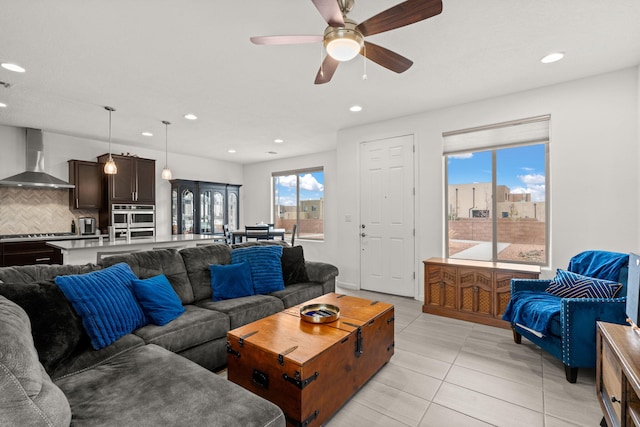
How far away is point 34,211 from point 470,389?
6664mm

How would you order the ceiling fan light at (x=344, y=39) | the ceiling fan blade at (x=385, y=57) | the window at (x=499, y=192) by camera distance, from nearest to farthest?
1. the ceiling fan light at (x=344, y=39)
2. the ceiling fan blade at (x=385, y=57)
3. the window at (x=499, y=192)

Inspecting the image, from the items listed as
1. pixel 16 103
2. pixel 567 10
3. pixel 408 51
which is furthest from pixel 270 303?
pixel 16 103

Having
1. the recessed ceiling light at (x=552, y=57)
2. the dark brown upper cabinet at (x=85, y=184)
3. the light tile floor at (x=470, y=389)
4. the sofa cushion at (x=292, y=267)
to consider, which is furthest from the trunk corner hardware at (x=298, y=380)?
the dark brown upper cabinet at (x=85, y=184)

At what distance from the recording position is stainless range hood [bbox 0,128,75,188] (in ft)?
15.4

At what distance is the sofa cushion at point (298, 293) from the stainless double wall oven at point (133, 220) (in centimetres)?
398

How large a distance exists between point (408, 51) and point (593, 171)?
7.70 ft

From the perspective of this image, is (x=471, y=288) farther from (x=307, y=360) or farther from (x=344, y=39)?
(x=344, y=39)

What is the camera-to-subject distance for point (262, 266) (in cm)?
321

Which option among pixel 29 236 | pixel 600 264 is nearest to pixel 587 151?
pixel 600 264

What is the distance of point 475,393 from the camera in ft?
6.84

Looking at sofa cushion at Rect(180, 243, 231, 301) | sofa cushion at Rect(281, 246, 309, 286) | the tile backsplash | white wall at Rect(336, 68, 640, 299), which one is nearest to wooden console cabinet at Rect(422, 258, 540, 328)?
white wall at Rect(336, 68, 640, 299)

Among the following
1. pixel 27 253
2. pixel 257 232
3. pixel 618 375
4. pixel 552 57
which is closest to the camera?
pixel 618 375

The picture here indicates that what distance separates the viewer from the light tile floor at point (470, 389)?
1.83 metres

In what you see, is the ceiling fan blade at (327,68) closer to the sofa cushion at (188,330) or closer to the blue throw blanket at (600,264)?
the sofa cushion at (188,330)
